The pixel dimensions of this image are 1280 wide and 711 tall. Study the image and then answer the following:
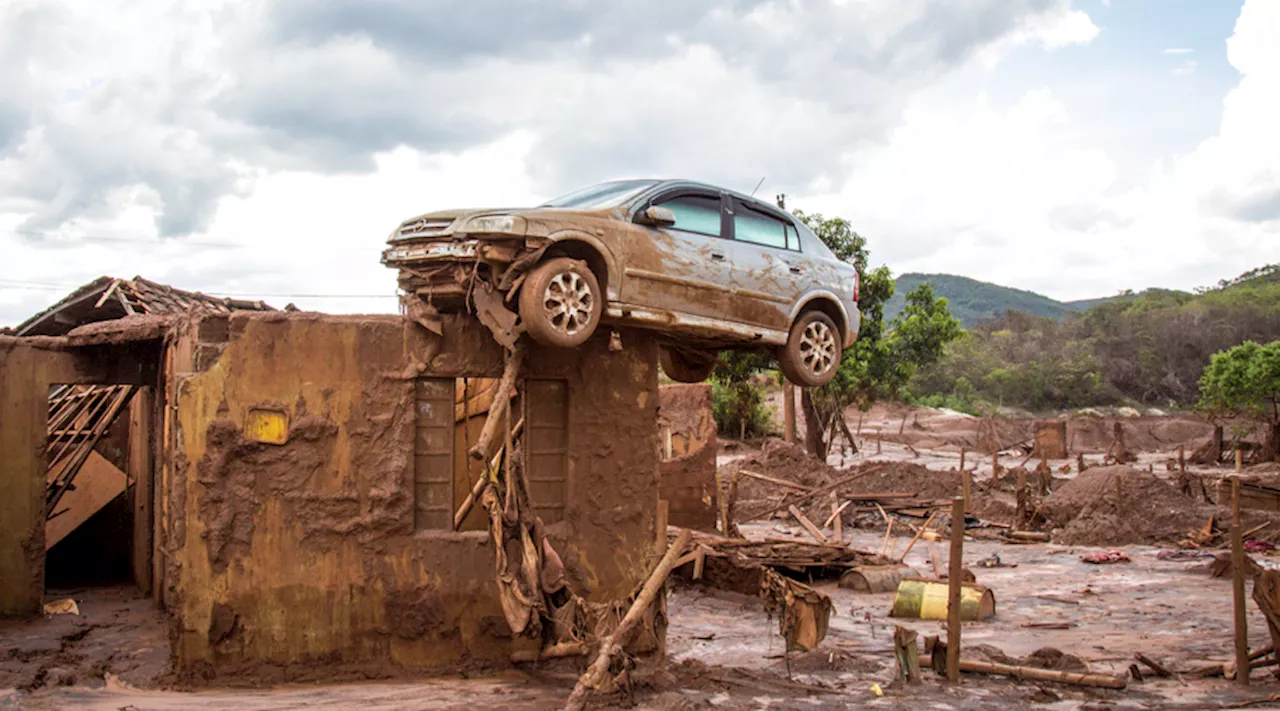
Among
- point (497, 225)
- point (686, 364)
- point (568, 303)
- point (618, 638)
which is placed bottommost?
point (618, 638)

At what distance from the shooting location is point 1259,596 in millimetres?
9688

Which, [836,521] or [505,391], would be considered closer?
[505,391]

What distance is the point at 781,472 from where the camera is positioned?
26297 mm

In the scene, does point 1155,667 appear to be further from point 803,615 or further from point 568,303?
point 568,303

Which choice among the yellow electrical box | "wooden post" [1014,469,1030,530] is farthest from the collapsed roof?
"wooden post" [1014,469,1030,530]

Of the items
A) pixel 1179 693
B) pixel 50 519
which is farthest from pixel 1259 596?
pixel 50 519

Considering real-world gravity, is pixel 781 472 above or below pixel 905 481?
above

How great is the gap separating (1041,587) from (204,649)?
40.7ft

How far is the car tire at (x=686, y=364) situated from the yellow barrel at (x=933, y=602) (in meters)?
4.26

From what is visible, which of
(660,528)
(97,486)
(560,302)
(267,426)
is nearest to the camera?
(560,302)

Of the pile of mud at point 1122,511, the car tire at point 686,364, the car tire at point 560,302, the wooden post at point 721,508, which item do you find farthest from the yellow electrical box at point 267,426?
the pile of mud at point 1122,511

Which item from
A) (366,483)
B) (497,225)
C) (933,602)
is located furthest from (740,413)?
(497,225)

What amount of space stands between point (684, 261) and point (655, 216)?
0.58 metres

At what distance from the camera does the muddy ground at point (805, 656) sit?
928cm
